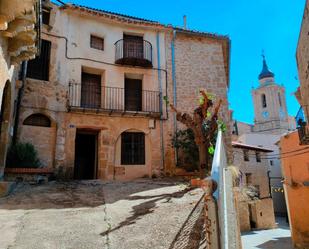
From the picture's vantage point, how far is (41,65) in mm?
10438

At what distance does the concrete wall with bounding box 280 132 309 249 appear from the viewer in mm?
11258

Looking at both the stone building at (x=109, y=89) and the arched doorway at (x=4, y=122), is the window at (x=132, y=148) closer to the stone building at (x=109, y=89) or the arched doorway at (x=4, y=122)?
the stone building at (x=109, y=89)

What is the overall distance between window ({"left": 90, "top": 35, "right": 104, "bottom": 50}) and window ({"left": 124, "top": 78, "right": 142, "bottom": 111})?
1957mm

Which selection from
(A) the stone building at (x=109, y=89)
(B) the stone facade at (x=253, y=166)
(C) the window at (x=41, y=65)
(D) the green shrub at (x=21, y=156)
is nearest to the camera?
(D) the green shrub at (x=21, y=156)

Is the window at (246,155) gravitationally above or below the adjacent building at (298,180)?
above

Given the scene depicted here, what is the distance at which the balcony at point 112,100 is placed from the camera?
34.9 ft

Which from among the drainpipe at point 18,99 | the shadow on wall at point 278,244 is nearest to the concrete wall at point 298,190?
the shadow on wall at point 278,244

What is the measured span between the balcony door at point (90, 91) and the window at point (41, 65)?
5.37ft

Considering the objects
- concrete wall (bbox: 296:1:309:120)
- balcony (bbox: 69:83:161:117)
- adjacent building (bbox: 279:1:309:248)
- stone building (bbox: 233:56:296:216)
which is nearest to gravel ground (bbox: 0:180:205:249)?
balcony (bbox: 69:83:161:117)

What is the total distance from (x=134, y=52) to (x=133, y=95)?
85.1 inches

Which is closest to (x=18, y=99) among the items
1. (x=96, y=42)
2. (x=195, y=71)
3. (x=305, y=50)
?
(x=96, y=42)

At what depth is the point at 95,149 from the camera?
36.8 feet

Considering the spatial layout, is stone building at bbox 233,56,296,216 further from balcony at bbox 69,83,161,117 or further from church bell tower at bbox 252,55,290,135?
balcony at bbox 69,83,161,117

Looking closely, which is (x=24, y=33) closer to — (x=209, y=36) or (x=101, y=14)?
(x=101, y=14)
